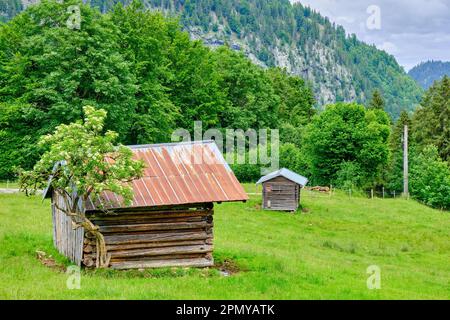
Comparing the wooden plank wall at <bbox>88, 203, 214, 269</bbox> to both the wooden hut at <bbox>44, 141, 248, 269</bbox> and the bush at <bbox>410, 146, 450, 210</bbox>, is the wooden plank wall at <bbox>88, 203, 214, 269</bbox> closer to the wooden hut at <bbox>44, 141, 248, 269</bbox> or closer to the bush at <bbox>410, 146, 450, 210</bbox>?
the wooden hut at <bbox>44, 141, 248, 269</bbox>

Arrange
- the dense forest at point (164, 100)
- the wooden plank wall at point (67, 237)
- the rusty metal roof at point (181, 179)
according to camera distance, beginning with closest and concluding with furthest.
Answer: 1. the rusty metal roof at point (181, 179)
2. the wooden plank wall at point (67, 237)
3. the dense forest at point (164, 100)

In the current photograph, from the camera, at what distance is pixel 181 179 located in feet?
64.6

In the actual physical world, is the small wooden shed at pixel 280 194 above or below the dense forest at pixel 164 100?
below

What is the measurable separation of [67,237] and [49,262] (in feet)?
3.72

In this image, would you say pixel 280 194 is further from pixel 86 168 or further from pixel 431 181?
pixel 431 181

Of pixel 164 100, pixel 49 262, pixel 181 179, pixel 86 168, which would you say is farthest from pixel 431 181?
pixel 86 168

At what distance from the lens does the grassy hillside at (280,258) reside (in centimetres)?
1512

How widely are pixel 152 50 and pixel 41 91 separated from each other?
13.8 m

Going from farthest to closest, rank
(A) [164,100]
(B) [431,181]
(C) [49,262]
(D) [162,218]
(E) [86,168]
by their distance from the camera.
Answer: (B) [431,181]
(A) [164,100]
(C) [49,262]
(D) [162,218]
(E) [86,168]

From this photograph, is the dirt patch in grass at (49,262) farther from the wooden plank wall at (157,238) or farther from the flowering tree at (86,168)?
the flowering tree at (86,168)

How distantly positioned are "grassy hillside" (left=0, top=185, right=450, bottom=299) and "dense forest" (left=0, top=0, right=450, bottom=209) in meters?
5.00

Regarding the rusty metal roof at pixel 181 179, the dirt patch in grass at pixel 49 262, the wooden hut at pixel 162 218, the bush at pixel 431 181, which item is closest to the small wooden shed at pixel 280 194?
the rusty metal roof at pixel 181 179

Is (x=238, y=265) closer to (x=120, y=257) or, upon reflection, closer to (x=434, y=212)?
(x=120, y=257)

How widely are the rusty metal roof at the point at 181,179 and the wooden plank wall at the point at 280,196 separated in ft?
70.8
